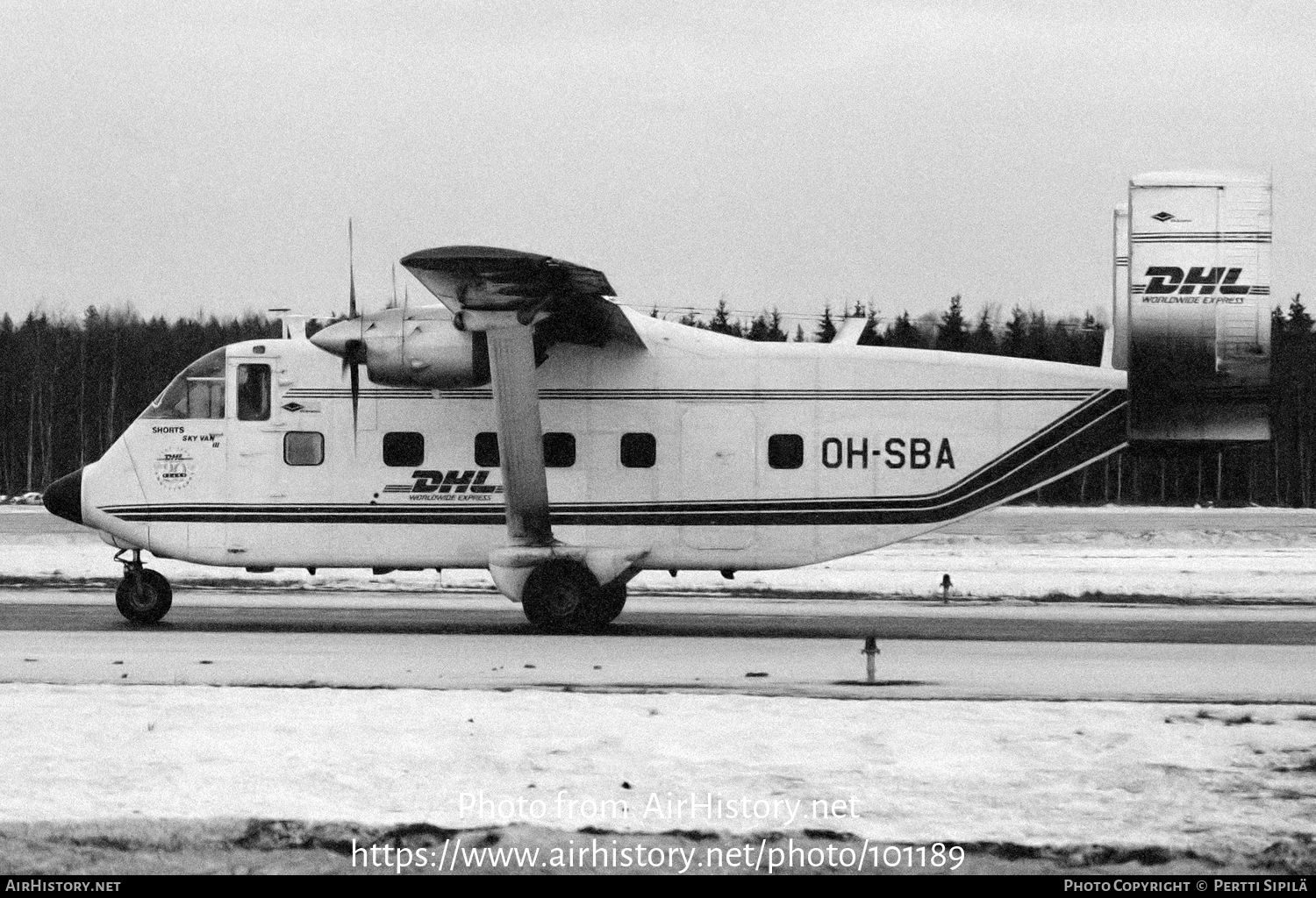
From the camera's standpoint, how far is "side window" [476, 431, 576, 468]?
1897 centimetres

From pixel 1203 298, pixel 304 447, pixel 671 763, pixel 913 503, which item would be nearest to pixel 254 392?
pixel 304 447

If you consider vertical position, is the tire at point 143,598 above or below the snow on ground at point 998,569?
above

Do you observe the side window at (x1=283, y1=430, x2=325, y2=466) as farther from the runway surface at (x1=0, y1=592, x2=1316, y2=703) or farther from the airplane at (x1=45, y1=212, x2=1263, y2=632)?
the runway surface at (x1=0, y1=592, x2=1316, y2=703)

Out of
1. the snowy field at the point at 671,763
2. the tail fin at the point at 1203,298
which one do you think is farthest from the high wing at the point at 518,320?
the tail fin at the point at 1203,298

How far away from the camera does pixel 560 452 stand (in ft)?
62.3

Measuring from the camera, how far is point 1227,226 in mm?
17641

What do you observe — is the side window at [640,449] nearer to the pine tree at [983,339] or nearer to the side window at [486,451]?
the side window at [486,451]

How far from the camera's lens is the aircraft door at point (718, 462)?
739 inches

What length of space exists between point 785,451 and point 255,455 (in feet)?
22.5

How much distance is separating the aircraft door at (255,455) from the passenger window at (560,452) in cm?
351

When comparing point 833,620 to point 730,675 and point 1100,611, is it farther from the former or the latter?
point 730,675

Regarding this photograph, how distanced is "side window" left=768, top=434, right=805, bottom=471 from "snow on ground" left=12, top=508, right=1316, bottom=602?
7088mm
